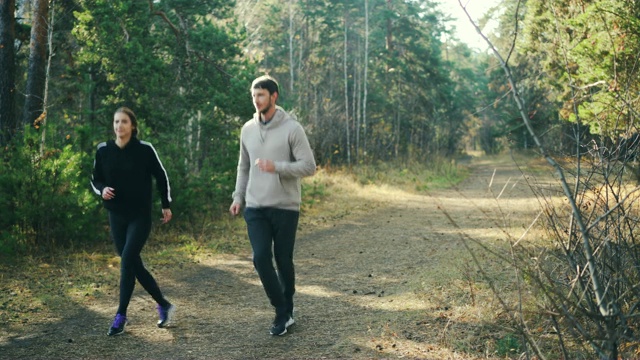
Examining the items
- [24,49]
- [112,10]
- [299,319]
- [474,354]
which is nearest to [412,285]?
[299,319]

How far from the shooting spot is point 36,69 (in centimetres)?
1251

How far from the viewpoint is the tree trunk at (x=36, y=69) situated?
40.3 feet

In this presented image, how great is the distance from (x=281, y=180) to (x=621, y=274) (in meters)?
2.76

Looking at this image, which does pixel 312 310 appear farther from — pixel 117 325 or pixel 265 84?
pixel 265 84

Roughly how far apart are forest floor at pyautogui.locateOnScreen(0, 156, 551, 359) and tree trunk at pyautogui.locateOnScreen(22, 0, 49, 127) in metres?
4.38

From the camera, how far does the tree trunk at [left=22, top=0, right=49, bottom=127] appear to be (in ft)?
40.3

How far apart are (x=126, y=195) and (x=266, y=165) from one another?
1.46m

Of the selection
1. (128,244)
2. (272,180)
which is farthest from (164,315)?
(272,180)

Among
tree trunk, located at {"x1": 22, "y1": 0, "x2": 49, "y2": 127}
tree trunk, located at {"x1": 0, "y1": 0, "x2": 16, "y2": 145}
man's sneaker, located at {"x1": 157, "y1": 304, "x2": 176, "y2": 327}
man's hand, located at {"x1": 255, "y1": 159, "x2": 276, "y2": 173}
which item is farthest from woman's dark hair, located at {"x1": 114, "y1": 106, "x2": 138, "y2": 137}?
tree trunk, located at {"x1": 0, "y1": 0, "x2": 16, "y2": 145}

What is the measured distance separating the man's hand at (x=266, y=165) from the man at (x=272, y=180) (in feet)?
0.20

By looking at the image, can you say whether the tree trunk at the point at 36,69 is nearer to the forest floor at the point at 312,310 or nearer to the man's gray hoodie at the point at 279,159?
the forest floor at the point at 312,310

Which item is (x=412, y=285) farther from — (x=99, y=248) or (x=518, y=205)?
(x=518, y=205)

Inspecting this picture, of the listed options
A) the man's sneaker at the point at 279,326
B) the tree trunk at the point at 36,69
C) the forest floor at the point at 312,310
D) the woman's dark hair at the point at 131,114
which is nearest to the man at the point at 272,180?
the man's sneaker at the point at 279,326

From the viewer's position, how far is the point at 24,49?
19234 millimetres
